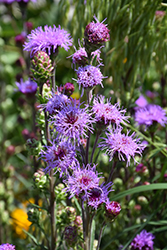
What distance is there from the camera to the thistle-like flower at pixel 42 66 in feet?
2.11

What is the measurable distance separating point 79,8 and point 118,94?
31 cm

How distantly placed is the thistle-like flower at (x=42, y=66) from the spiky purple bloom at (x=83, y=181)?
0.71 feet

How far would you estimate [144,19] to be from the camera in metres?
0.92

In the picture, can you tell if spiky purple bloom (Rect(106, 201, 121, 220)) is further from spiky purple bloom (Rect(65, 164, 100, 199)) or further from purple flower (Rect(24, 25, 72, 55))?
purple flower (Rect(24, 25, 72, 55))

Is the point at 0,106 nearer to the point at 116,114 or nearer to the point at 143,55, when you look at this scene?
the point at 143,55

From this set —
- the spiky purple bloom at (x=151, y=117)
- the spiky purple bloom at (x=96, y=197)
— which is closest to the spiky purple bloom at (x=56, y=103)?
the spiky purple bloom at (x=96, y=197)

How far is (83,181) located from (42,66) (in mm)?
257

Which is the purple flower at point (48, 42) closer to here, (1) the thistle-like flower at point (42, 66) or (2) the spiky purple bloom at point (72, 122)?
(1) the thistle-like flower at point (42, 66)

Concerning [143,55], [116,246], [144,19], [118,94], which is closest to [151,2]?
[144,19]

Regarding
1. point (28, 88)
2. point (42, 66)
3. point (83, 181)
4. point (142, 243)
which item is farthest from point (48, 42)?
point (142, 243)

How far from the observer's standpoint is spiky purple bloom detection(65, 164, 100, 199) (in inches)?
22.5

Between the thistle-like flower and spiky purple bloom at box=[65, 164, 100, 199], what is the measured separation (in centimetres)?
22

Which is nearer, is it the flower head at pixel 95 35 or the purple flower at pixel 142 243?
the flower head at pixel 95 35

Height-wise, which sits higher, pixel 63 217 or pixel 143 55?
pixel 143 55
